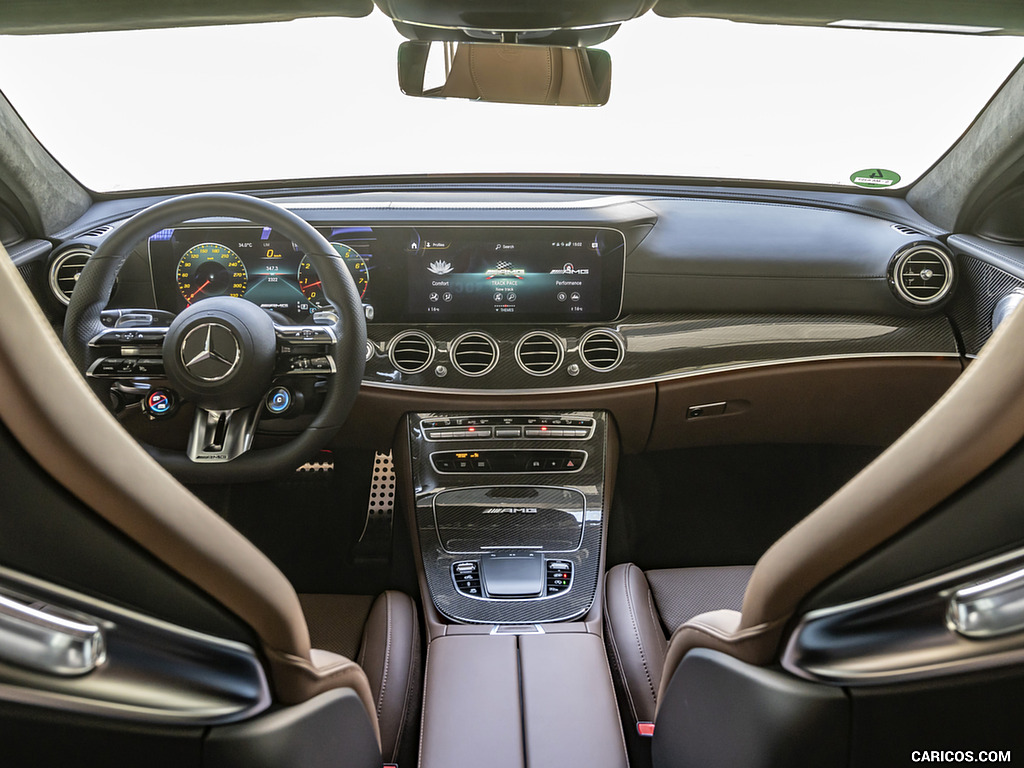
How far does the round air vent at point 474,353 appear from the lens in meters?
2.40

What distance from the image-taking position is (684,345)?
7.97ft

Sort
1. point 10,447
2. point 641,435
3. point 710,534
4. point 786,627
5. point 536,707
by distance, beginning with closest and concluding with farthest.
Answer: point 10,447
point 786,627
point 536,707
point 641,435
point 710,534

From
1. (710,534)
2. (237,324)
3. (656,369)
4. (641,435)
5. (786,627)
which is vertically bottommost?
(710,534)

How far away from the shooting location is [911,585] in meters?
0.71

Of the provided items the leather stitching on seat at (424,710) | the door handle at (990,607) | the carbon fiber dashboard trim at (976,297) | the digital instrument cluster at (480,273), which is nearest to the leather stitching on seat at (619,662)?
the leather stitching on seat at (424,710)

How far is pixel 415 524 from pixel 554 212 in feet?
3.47

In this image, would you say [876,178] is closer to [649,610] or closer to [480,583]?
[649,610]

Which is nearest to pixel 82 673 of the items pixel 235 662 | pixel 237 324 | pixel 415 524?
pixel 235 662

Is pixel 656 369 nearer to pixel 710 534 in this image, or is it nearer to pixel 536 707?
pixel 710 534

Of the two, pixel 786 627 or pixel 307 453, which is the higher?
pixel 786 627

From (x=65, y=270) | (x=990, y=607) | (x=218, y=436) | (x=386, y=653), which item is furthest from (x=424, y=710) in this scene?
(x=65, y=270)

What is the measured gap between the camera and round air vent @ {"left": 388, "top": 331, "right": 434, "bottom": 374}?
2395 mm

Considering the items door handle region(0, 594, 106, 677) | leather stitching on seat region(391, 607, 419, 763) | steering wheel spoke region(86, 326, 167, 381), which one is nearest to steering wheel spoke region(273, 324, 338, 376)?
steering wheel spoke region(86, 326, 167, 381)

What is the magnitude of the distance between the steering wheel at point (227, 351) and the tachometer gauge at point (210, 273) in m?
0.42
